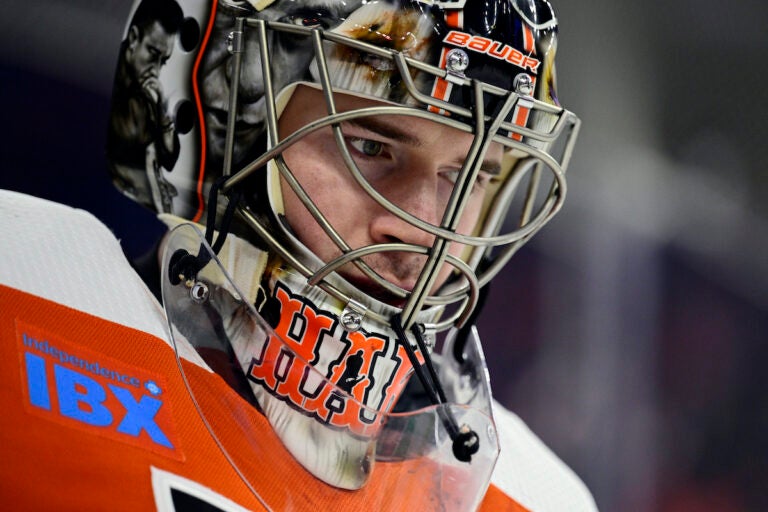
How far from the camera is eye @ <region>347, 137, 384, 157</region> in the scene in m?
0.88

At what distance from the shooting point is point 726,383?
163 centimetres

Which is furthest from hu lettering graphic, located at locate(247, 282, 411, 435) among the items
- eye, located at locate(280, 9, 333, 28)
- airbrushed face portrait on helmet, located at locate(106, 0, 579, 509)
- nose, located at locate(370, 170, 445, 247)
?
eye, located at locate(280, 9, 333, 28)

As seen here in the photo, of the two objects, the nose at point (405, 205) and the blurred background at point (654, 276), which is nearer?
the nose at point (405, 205)

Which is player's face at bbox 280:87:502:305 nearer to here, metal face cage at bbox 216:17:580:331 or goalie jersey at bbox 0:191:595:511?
metal face cage at bbox 216:17:580:331

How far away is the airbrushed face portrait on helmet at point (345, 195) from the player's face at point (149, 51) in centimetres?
5

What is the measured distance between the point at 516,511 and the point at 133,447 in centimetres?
54

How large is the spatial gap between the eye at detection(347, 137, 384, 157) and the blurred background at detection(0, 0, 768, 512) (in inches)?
23.2

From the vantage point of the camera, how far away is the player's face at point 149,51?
91cm

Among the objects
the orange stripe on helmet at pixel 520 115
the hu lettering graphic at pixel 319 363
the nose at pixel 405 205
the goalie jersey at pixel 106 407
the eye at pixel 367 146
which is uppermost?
the orange stripe on helmet at pixel 520 115

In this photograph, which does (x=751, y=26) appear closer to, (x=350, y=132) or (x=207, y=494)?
(x=350, y=132)

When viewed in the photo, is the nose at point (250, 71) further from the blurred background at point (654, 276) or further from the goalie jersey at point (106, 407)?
the blurred background at point (654, 276)

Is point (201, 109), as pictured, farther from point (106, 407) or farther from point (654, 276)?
point (654, 276)

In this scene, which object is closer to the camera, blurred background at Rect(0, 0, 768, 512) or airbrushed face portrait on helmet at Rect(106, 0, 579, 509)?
airbrushed face portrait on helmet at Rect(106, 0, 579, 509)

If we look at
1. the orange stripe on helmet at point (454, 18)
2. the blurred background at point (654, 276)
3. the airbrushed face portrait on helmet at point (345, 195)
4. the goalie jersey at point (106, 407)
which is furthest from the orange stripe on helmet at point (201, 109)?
the blurred background at point (654, 276)
